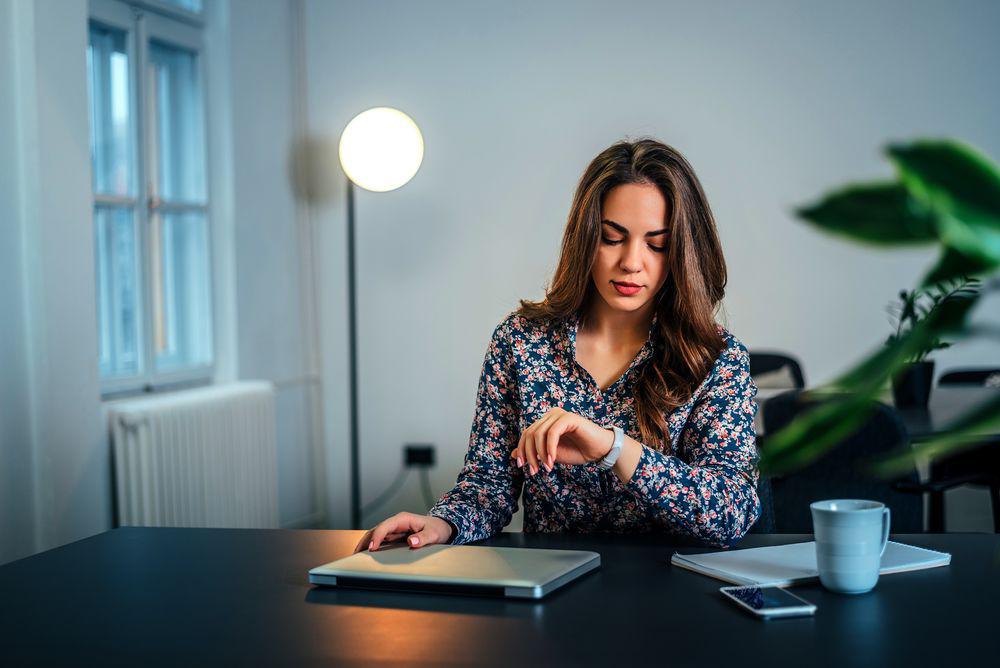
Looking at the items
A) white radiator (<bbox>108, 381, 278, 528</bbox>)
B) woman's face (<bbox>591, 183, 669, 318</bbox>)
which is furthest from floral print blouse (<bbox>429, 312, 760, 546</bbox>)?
white radiator (<bbox>108, 381, 278, 528</bbox>)

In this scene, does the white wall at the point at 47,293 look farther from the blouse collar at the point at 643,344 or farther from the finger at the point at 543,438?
the finger at the point at 543,438

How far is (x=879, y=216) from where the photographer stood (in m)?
0.37

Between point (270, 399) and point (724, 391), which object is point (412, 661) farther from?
point (270, 399)

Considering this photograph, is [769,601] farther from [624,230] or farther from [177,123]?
[177,123]

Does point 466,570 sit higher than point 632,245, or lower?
lower

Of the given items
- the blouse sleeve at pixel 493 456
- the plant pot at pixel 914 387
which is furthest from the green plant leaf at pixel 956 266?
the plant pot at pixel 914 387

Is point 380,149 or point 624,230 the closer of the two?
point 624,230

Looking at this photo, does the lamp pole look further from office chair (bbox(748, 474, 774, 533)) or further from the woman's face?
office chair (bbox(748, 474, 774, 533))

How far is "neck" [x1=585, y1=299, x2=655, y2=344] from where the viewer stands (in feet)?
6.05

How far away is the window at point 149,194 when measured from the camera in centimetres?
334

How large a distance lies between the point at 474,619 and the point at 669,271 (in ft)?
2.77

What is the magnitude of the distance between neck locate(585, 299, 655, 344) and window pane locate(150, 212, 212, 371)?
7.32ft

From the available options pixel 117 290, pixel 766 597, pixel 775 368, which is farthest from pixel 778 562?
pixel 117 290

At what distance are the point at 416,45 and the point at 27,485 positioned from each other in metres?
2.53
